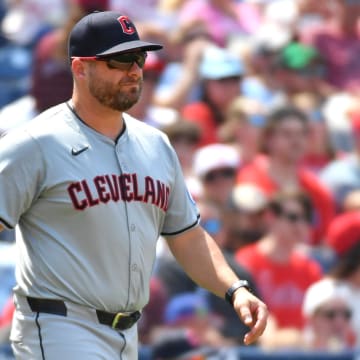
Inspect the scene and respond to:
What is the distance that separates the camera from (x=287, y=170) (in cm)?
899

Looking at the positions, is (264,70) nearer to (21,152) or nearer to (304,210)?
(304,210)

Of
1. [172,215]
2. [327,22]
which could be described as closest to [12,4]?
[327,22]

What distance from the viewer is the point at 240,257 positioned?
7.96 meters

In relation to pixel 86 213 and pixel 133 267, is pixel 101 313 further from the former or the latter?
pixel 86 213

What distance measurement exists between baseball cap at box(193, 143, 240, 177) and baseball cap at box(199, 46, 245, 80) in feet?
4.01

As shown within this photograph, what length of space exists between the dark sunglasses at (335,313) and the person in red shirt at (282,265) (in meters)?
0.31

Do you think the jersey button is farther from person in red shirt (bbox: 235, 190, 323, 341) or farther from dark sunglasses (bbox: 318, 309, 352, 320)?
person in red shirt (bbox: 235, 190, 323, 341)

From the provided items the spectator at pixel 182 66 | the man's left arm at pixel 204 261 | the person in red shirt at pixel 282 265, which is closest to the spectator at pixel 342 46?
the spectator at pixel 182 66

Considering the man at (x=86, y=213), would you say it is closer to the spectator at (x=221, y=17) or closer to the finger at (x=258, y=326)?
the finger at (x=258, y=326)

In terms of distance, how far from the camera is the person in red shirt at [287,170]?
8883mm

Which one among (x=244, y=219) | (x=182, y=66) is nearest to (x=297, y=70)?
(x=182, y=66)

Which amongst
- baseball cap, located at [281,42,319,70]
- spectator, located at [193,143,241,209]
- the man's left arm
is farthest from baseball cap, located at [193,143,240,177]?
the man's left arm

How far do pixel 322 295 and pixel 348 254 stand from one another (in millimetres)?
447

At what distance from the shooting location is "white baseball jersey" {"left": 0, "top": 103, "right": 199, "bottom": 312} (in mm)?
4484
